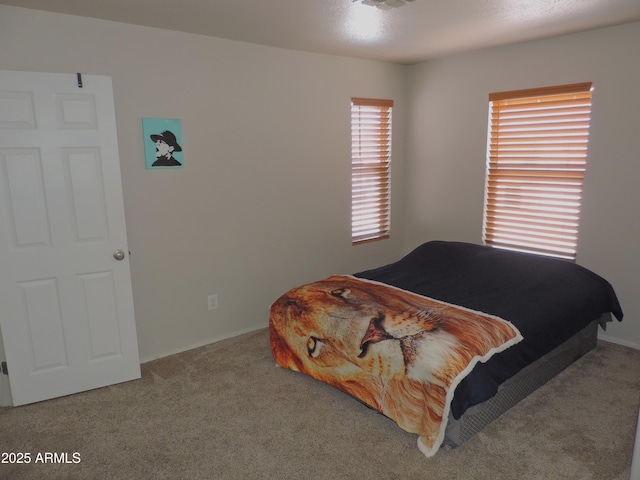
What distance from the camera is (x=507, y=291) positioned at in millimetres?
3189

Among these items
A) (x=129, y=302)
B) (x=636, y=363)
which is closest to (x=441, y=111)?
(x=636, y=363)

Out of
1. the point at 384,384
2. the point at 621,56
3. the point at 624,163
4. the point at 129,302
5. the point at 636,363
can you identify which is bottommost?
the point at 636,363

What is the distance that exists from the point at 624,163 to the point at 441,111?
172 centimetres

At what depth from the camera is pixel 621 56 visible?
3273mm

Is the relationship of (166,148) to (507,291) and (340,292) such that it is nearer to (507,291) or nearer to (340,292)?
(340,292)

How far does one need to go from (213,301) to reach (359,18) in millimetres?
2400

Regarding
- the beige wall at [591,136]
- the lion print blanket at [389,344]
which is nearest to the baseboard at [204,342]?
the lion print blanket at [389,344]

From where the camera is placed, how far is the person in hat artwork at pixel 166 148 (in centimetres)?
322

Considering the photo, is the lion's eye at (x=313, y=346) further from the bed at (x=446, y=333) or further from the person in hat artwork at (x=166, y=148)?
the person in hat artwork at (x=166, y=148)

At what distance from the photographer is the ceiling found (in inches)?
104

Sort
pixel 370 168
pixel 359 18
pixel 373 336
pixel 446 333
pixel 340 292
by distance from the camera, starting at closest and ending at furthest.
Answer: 1. pixel 446 333
2. pixel 373 336
3. pixel 359 18
4. pixel 340 292
5. pixel 370 168

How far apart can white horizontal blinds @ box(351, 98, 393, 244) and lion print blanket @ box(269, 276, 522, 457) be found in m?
1.41

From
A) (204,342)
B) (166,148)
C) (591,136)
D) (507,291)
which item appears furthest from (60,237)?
(591,136)

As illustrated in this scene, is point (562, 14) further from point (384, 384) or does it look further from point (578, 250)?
point (384, 384)
